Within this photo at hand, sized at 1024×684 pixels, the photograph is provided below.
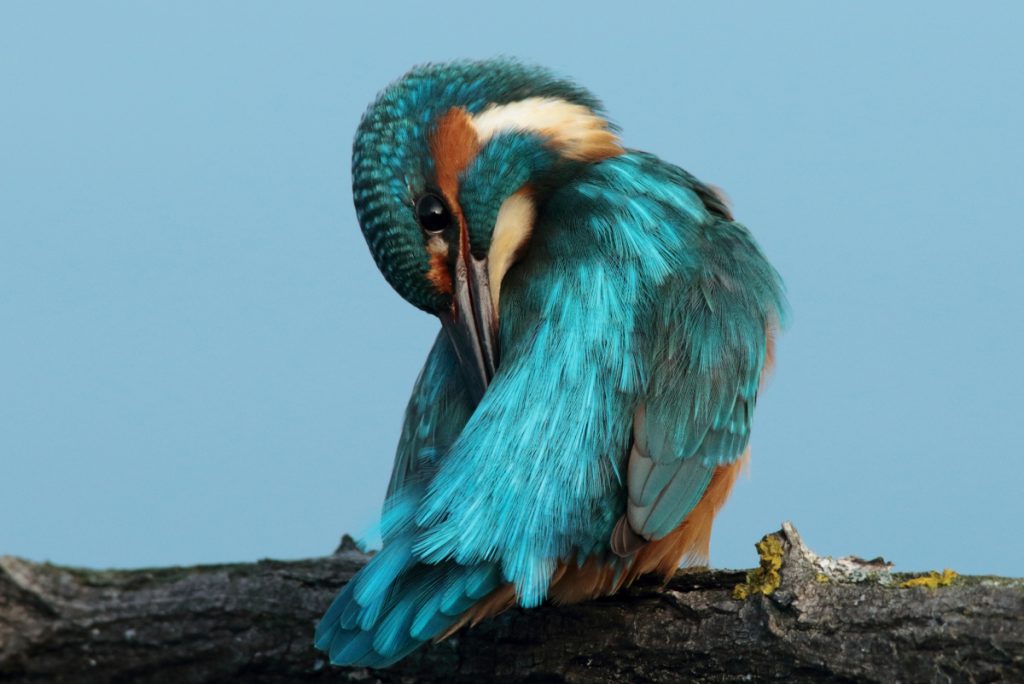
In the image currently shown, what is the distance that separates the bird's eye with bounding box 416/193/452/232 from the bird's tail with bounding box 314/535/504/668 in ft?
2.03

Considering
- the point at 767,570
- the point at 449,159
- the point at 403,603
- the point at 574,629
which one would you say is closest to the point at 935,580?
the point at 767,570

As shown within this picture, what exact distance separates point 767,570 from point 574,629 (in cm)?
40

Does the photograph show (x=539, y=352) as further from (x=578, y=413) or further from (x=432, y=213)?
(x=432, y=213)

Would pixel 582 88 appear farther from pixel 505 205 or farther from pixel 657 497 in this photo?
pixel 657 497

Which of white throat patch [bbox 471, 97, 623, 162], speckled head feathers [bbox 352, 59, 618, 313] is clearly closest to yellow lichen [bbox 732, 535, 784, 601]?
speckled head feathers [bbox 352, 59, 618, 313]

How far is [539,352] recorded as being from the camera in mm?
2166

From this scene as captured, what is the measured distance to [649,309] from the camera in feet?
7.38

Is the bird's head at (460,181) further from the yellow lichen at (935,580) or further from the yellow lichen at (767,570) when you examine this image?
the yellow lichen at (935,580)

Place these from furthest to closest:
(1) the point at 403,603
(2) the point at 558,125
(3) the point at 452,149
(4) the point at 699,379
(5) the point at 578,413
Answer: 1. (2) the point at 558,125
2. (3) the point at 452,149
3. (4) the point at 699,379
4. (5) the point at 578,413
5. (1) the point at 403,603

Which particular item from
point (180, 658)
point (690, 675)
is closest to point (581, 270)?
point (690, 675)

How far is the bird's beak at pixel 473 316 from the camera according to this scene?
2264 millimetres

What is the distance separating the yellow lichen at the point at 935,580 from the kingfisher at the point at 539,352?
0.41m

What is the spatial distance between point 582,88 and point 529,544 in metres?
1.18

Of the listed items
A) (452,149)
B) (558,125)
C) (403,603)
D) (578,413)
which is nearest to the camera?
(403,603)
